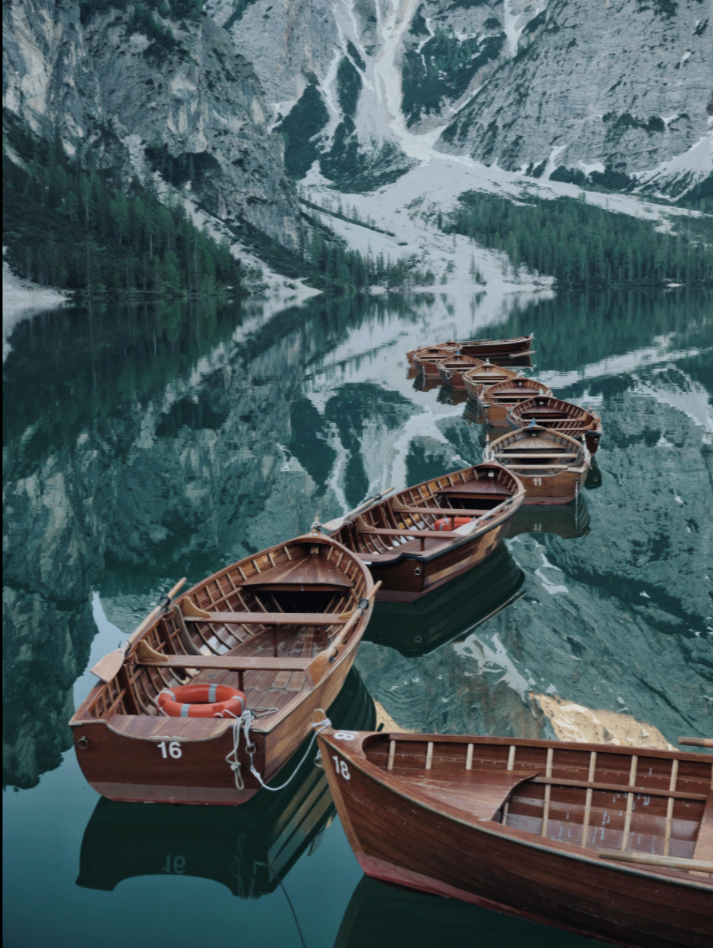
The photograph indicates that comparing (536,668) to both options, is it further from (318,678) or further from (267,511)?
(267,511)

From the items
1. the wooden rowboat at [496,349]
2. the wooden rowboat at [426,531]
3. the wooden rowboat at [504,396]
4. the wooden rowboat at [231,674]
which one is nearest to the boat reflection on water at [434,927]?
the wooden rowboat at [231,674]

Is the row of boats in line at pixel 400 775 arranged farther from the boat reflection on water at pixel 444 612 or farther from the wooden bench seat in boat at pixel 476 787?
the boat reflection on water at pixel 444 612

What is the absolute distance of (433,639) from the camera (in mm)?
14766

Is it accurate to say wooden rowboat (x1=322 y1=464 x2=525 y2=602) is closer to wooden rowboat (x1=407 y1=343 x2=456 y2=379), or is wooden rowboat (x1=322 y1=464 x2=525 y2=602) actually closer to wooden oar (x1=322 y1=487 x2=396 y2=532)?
wooden oar (x1=322 y1=487 x2=396 y2=532)

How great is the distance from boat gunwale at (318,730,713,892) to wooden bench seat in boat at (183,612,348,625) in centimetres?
393

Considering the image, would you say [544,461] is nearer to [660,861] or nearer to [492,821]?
[492,821]

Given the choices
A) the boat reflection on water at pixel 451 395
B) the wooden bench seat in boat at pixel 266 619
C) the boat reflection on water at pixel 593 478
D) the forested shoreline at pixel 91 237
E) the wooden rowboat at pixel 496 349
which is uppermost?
the forested shoreline at pixel 91 237

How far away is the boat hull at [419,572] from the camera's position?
1487 cm

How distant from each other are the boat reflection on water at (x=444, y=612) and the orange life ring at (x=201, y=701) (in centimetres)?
506

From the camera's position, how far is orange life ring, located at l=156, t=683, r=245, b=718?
9.35 metres

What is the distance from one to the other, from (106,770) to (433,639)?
7.37 metres

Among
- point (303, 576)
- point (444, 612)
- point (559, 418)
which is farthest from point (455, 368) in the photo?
point (303, 576)

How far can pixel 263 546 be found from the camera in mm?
20156

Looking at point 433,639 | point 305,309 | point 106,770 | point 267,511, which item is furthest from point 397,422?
point 305,309
